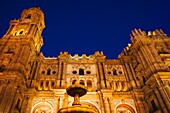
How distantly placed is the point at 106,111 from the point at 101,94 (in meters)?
2.78

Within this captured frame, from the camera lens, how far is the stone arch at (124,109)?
2532 cm

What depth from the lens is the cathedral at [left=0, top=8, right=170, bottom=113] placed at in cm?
2272

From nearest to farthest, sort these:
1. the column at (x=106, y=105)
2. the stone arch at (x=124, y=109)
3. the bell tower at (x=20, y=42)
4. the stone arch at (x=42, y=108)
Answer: the column at (x=106, y=105), the stone arch at (x=42, y=108), the stone arch at (x=124, y=109), the bell tower at (x=20, y=42)

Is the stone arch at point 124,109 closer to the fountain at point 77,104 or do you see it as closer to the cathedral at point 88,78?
the cathedral at point 88,78

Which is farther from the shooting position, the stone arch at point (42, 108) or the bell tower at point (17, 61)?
the stone arch at point (42, 108)

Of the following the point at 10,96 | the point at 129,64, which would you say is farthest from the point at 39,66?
the point at 129,64

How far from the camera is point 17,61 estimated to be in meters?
25.2

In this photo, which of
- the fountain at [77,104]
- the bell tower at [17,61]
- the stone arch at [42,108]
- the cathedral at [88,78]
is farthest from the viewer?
the stone arch at [42,108]

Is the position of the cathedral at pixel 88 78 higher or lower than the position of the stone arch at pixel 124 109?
higher

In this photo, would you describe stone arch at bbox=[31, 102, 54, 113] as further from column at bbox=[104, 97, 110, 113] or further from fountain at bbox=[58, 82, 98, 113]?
fountain at bbox=[58, 82, 98, 113]

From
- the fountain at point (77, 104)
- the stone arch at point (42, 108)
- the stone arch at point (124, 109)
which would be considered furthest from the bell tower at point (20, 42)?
the stone arch at point (124, 109)

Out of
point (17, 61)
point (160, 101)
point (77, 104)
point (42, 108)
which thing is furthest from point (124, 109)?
point (17, 61)

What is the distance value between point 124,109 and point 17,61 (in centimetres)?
1767

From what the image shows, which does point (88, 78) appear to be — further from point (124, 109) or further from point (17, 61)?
point (17, 61)
